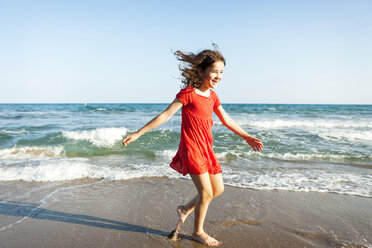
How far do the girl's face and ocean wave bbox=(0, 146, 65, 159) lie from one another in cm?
667

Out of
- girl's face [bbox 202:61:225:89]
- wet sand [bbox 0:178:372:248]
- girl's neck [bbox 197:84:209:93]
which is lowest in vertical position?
wet sand [bbox 0:178:372:248]

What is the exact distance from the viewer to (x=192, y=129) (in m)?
2.43

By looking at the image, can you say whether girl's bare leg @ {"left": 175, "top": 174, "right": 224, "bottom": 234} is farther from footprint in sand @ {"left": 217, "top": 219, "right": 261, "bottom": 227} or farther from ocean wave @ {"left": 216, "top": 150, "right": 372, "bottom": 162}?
ocean wave @ {"left": 216, "top": 150, "right": 372, "bottom": 162}

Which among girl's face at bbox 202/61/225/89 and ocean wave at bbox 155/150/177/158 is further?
ocean wave at bbox 155/150/177/158

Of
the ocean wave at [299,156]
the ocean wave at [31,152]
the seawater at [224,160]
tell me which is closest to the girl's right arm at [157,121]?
the seawater at [224,160]

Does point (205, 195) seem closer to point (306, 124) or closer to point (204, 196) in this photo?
point (204, 196)

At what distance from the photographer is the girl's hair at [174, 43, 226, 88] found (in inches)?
98.7

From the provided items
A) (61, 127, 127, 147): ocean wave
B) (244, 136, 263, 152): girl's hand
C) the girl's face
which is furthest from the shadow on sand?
(61, 127, 127, 147): ocean wave

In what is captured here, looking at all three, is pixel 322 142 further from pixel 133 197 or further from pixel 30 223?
pixel 30 223

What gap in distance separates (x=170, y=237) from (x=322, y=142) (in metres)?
8.70

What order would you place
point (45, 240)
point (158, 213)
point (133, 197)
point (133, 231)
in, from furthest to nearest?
point (133, 197), point (158, 213), point (133, 231), point (45, 240)

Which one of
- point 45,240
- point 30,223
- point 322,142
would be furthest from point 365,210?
point 322,142

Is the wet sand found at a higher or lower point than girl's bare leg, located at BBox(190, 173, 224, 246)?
lower

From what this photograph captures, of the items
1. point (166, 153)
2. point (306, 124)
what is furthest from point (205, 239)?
point (306, 124)
